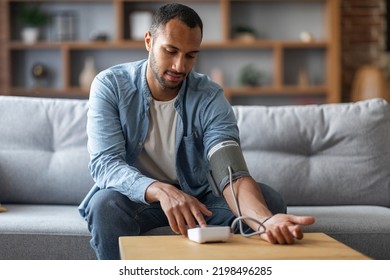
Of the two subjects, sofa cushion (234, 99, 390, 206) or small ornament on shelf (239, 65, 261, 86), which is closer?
A: sofa cushion (234, 99, 390, 206)

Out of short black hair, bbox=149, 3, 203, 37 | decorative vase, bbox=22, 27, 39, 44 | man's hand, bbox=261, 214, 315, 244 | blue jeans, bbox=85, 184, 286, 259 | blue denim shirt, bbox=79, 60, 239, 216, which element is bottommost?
blue jeans, bbox=85, 184, 286, 259

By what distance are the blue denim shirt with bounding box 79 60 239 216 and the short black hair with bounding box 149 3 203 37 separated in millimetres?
222

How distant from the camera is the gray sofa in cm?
272

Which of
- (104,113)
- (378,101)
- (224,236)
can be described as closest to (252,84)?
(378,101)

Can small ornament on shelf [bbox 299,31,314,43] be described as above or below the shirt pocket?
above

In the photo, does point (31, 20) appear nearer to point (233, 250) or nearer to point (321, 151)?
point (321, 151)

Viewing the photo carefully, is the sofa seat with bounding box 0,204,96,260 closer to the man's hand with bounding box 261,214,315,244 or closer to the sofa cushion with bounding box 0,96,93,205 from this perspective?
the sofa cushion with bounding box 0,96,93,205

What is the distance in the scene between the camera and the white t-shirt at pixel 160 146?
2309mm

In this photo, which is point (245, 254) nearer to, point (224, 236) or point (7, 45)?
point (224, 236)

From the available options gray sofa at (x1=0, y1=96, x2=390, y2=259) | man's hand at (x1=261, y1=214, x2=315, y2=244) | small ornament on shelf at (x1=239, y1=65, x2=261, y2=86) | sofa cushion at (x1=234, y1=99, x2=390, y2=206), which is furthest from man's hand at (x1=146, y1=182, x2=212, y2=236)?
small ornament on shelf at (x1=239, y1=65, x2=261, y2=86)

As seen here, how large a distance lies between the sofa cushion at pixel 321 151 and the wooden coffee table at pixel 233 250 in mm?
971

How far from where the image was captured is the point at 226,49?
5676 millimetres
